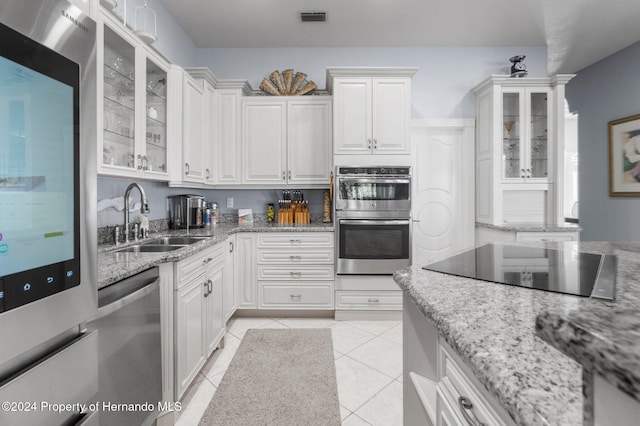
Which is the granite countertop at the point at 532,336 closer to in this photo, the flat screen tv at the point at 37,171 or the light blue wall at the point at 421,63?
the flat screen tv at the point at 37,171

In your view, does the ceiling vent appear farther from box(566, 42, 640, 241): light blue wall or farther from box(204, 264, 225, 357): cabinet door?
box(566, 42, 640, 241): light blue wall

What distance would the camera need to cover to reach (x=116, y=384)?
126 centimetres

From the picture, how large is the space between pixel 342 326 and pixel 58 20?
284 cm

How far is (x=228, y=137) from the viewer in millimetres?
3402

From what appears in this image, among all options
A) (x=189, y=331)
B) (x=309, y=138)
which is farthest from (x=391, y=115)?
(x=189, y=331)

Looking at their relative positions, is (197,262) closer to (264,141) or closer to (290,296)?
(290,296)

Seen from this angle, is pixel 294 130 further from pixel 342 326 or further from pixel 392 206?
pixel 342 326

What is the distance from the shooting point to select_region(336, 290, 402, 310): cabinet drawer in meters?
3.09

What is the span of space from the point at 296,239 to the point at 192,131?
1358 millimetres

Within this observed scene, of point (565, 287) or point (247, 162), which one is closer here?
point (565, 287)

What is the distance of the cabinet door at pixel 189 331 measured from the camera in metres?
1.73

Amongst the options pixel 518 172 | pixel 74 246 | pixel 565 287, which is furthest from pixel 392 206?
pixel 74 246

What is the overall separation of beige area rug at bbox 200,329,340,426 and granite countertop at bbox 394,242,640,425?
3.87 ft

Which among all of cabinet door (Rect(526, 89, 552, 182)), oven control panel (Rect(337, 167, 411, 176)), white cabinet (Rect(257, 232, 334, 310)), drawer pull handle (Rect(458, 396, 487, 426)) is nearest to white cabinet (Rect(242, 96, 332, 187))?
oven control panel (Rect(337, 167, 411, 176))
